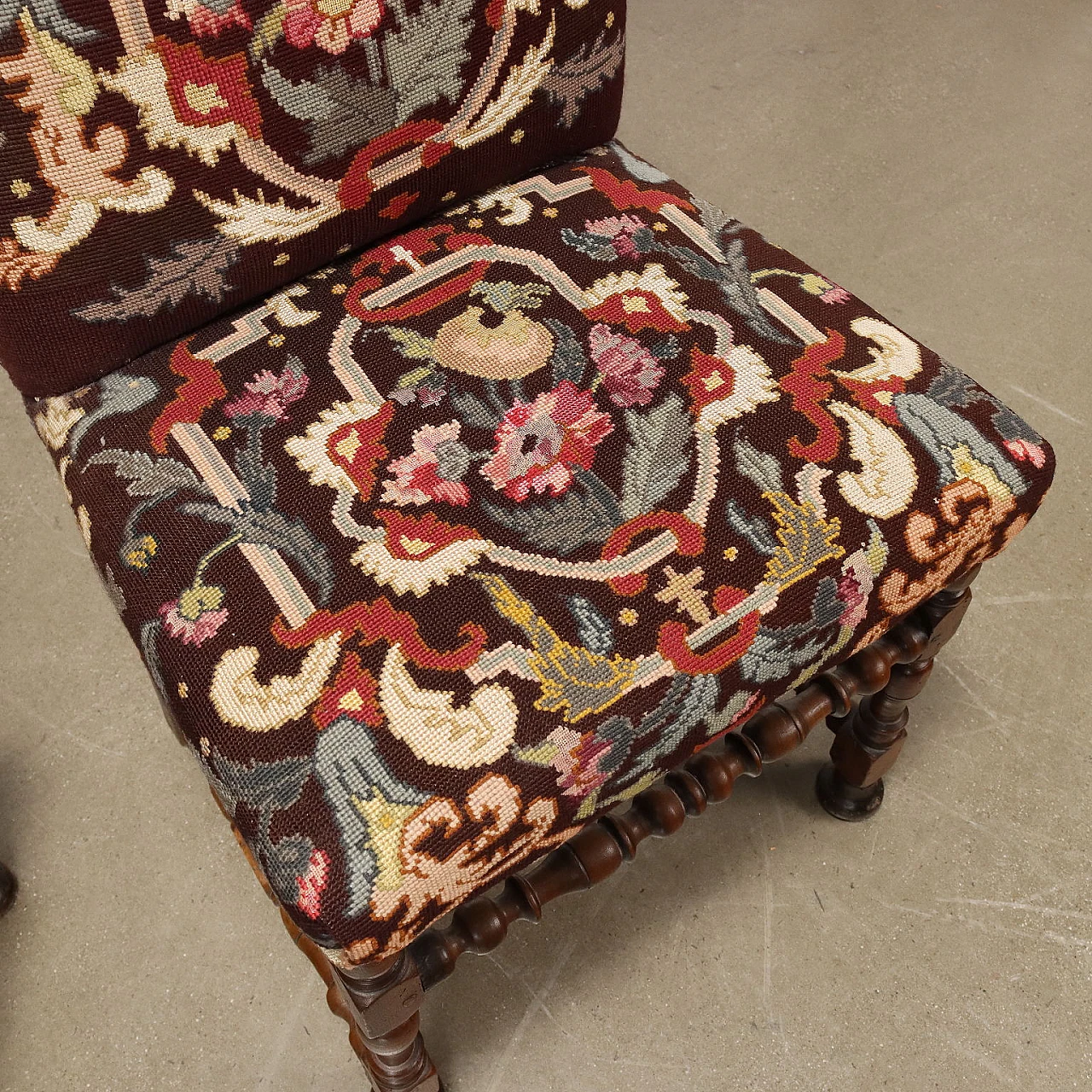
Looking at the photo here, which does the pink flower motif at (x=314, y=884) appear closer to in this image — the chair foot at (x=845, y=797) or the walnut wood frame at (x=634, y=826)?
the walnut wood frame at (x=634, y=826)

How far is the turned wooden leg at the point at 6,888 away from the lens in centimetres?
90

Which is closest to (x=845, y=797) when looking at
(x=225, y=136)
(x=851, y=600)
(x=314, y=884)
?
(x=851, y=600)

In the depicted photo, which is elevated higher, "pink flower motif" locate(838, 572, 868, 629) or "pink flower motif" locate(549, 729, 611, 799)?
"pink flower motif" locate(838, 572, 868, 629)

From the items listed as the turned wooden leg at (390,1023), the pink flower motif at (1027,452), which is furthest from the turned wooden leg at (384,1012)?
the pink flower motif at (1027,452)

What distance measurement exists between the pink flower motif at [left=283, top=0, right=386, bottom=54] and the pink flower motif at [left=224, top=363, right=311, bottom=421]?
196 millimetres

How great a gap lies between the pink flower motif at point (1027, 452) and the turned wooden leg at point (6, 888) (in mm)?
865

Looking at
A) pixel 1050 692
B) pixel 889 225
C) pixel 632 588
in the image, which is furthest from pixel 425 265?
pixel 889 225

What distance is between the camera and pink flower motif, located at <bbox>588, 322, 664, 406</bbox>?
0.67m

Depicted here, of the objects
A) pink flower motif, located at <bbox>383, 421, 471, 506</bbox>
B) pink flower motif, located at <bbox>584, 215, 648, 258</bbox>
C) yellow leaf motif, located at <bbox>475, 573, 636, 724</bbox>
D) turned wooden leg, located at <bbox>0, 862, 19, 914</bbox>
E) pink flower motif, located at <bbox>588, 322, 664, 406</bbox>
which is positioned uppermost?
pink flower motif, located at <bbox>584, 215, 648, 258</bbox>

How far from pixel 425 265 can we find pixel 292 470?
19 centimetres

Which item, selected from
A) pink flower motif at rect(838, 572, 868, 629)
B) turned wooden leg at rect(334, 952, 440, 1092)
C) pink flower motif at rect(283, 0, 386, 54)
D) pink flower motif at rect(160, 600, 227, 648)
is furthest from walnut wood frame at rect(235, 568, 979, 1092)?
pink flower motif at rect(283, 0, 386, 54)

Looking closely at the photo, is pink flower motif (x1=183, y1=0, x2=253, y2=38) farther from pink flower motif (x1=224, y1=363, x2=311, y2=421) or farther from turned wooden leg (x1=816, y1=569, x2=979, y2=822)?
turned wooden leg (x1=816, y1=569, x2=979, y2=822)

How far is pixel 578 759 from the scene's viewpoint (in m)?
0.57

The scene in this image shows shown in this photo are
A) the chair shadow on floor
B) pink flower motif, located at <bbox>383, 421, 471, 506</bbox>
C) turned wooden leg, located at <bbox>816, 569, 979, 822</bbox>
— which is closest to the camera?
pink flower motif, located at <bbox>383, 421, 471, 506</bbox>
